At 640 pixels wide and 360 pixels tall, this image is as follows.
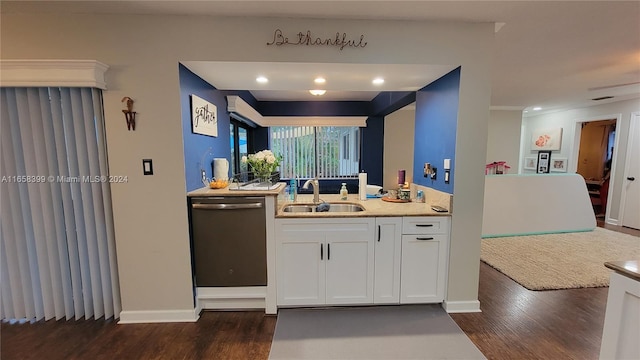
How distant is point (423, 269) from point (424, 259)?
92 millimetres

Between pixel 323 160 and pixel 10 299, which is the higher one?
pixel 323 160

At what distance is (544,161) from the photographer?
6324 millimetres

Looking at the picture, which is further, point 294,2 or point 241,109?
point 241,109

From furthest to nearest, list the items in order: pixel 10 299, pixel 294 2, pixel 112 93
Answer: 1. pixel 10 299
2. pixel 112 93
3. pixel 294 2

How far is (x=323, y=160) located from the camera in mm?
5855

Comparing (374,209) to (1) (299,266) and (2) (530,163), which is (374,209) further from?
(2) (530,163)

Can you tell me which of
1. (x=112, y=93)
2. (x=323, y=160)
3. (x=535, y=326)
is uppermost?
(x=112, y=93)

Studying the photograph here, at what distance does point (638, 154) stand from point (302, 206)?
599cm

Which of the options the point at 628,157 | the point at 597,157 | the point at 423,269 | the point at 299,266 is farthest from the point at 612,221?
the point at 299,266

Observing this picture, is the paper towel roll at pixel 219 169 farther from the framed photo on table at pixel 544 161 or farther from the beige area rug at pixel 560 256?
the framed photo on table at pixel 544 161

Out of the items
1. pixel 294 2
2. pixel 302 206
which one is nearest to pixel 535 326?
pixel 302 206

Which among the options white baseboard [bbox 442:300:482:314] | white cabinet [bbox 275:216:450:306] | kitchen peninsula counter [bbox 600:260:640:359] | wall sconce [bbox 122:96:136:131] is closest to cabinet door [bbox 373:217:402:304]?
white cabinet [bbox 275:216:450:306]

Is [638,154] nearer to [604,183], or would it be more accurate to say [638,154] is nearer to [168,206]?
[604,183]

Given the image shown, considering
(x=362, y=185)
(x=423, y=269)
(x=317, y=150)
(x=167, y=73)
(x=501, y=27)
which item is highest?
(x=501, y=27)
